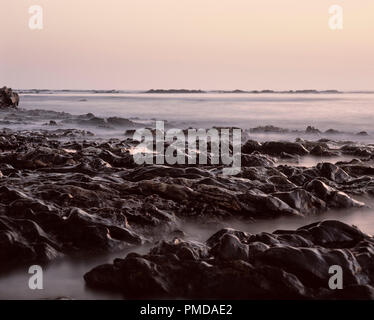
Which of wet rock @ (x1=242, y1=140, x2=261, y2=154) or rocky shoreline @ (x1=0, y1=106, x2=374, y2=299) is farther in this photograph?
wet rock @ (x1=242, y1=140, x2=261, y2=154)

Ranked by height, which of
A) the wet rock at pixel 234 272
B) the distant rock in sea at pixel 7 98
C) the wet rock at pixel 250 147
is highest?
the distant rock in sea at pixel 7 98

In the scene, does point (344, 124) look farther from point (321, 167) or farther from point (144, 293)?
point (144, 293)

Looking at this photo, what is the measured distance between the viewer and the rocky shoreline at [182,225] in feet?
15.8

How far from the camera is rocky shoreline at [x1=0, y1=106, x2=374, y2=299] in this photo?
4.80m

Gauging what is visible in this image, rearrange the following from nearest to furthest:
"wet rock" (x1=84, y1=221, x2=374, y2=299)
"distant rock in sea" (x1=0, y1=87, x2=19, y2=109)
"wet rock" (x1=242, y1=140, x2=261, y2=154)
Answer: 1. "wet rock" (x1=84, y1=221, x2=374, y2=299)
2. "wet rock" (x1=242, y1=140, x2=261, y2=154)
3. "distant rock in sea" (x1=0, y1=87, x2=19, y2=109)

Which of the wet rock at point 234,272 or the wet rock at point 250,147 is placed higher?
the wet rock at point 250,147

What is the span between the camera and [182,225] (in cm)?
683

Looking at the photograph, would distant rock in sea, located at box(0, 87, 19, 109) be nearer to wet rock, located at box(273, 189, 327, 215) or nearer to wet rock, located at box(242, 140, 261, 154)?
wet rock, located at box(242, 140, 261, 154)

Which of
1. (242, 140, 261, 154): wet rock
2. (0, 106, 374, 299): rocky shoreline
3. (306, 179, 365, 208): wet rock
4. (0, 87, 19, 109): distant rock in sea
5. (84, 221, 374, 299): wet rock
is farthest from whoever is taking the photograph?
(0, 87, 19, 109): distant rock in sea

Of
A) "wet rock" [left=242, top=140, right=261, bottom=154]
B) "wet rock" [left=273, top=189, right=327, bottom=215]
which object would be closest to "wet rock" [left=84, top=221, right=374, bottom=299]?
"wet rock" [left=273, top=189, right=327, bottom=215]

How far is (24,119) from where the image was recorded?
94.9 ft

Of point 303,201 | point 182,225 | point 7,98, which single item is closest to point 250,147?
point 303,201

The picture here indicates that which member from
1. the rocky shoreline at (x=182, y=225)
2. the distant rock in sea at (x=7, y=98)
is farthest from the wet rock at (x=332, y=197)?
the distant rock in sea at (x=7, y=98)

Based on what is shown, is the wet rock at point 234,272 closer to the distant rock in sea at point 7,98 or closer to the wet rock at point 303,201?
the wet rock at point 303,201
